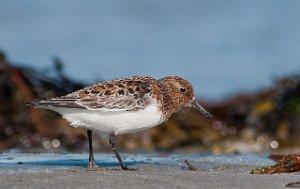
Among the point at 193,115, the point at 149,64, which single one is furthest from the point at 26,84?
the point at 149,64

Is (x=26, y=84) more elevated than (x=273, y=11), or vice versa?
(x=273, y=11)

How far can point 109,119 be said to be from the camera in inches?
256

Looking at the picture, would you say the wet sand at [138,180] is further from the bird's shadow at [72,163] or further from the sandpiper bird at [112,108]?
the bird's shadow at [72,163]

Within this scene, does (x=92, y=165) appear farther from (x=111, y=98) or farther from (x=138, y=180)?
(x=138, y=180)

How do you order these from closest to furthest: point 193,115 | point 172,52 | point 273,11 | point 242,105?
point 193,115 < point 242,105 < point 172,52 < point 273,11

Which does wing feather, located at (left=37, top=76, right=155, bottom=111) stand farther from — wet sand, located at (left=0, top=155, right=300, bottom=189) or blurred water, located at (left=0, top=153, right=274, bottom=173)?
wet sand, located at (left=0, top=155, right=300, bottom=189)

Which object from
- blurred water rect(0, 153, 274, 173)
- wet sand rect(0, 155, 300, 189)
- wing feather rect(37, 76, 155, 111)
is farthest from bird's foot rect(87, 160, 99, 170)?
wet sand rect(0, 155, 300, 189)

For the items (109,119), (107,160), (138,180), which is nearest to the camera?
(138,180)

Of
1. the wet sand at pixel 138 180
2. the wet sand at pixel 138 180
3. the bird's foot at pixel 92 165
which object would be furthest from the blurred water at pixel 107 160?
the wet sand at pixel 138 180

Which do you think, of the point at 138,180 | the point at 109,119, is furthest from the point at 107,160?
the point at 138,180

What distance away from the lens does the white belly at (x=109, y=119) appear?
6.48 meters

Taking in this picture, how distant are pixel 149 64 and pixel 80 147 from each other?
5.52 meters

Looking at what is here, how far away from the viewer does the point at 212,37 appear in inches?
631

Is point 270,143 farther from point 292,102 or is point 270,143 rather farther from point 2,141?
point 2,141
